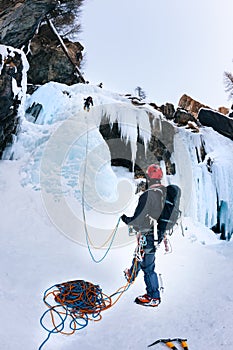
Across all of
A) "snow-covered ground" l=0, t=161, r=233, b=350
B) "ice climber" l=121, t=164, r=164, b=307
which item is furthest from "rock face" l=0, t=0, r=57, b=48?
"ice climber" l=121, t=164, r=164, b=307

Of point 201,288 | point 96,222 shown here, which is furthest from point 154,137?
point 201,288

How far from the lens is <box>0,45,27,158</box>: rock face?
6574 mm

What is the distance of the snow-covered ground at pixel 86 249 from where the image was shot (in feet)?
8.67

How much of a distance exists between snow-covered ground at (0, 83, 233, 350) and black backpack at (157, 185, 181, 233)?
3.17 feet

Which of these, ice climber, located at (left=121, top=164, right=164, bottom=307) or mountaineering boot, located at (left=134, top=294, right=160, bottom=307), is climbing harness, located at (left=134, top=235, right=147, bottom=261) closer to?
ice climber, located at (left=121, top=164, right=164, bottom=307)

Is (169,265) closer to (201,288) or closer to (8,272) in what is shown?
(201,288)

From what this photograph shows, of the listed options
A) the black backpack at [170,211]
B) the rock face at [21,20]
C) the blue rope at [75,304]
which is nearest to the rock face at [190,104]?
the rock face at [21,20]

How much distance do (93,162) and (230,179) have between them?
413cm

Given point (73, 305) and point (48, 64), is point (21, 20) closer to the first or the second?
point (48, 64)

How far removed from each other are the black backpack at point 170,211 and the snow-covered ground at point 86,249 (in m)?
0.96

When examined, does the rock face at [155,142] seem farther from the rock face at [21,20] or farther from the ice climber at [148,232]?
the ice climber at [148,232]

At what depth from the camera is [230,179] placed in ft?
26.9

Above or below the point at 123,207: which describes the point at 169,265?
below

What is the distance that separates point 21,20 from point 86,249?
7.25m
